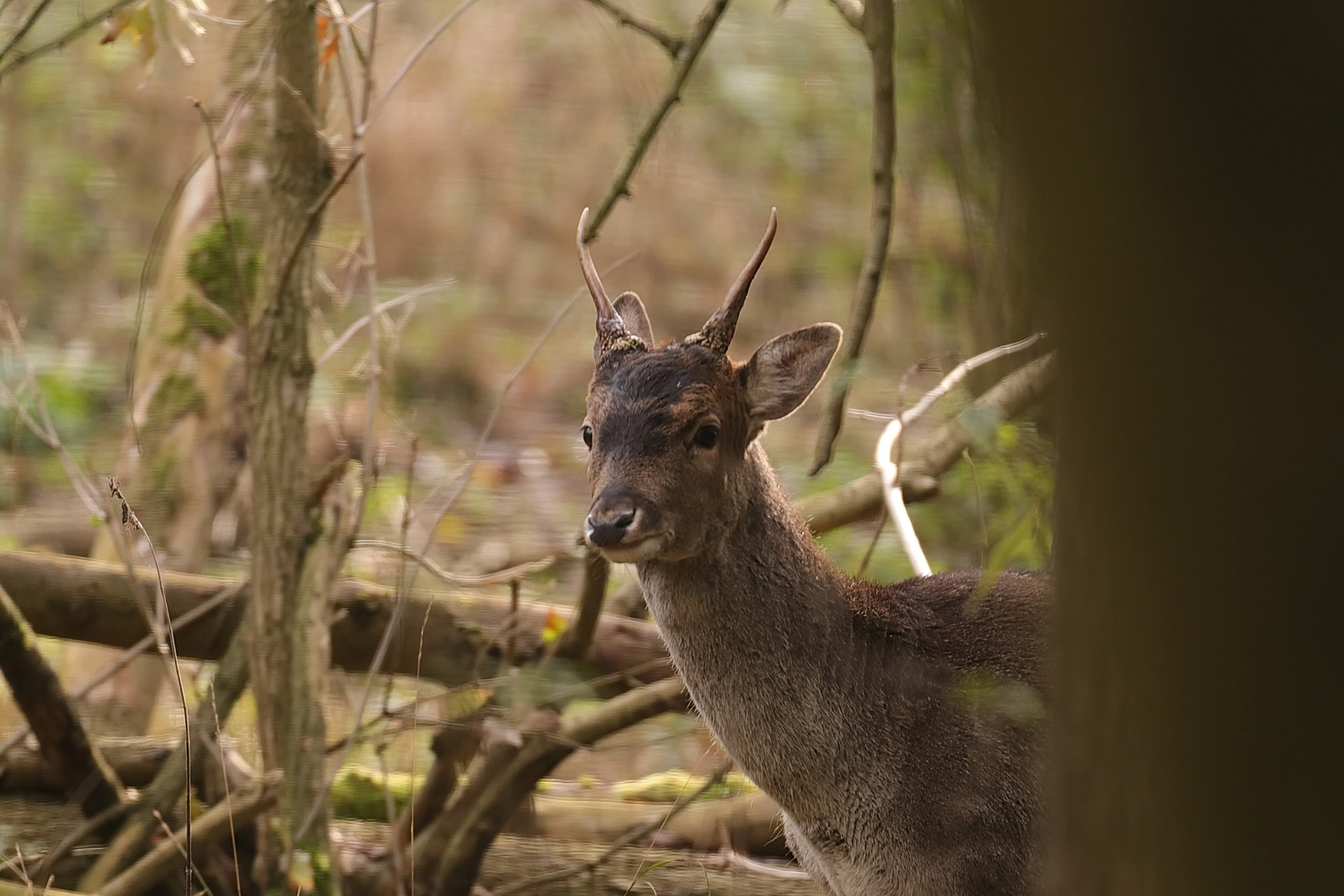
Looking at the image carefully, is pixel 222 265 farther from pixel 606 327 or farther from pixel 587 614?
pixel 606 327

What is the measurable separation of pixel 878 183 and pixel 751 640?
47.4 inches

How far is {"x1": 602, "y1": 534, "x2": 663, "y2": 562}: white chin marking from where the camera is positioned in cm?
321

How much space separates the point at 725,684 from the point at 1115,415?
87.0 inches

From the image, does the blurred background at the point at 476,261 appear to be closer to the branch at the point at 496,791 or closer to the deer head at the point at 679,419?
the branch at the point at 496,791

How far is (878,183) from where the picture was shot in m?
2.81

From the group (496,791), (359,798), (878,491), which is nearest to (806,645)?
(496,791)

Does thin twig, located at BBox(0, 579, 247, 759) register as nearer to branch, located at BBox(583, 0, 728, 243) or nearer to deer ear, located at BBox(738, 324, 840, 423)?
deer ear, located at BBox(738, 324, 840, 423)

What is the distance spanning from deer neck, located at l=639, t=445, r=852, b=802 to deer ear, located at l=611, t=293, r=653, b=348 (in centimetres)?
66

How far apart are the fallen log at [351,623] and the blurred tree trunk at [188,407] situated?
0.83m

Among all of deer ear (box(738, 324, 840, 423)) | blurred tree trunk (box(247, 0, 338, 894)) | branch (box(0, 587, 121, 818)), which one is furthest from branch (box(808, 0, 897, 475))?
branch (box(0, 587, 121, 818))

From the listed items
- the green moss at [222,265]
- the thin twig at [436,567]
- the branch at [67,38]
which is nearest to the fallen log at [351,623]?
the thin twig at [436,567]

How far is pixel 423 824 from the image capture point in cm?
492

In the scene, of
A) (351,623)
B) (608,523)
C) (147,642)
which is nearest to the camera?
(608,523)

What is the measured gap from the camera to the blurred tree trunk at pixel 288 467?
4.34m
